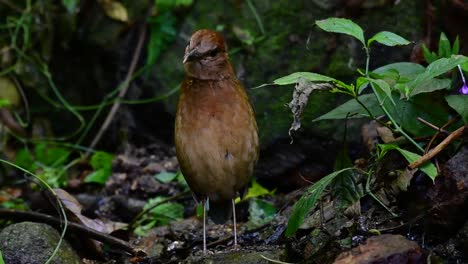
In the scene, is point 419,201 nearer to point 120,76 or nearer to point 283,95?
point 283,95

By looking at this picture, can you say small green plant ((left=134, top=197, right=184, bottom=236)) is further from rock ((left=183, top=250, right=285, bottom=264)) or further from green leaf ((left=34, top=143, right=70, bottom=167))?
rock ((left=183, top=250, right=285, bottom=264))

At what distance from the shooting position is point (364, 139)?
4.64 meters

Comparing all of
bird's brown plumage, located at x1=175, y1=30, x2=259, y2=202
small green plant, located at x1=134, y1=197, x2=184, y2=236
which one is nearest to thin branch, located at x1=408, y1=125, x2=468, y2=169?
bird's brown plumage, located at x1=175, y1=30, x2=259, y2=202

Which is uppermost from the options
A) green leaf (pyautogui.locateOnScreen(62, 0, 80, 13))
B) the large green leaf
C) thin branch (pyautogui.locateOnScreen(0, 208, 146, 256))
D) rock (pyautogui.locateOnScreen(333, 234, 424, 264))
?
green leaf (pyautogui.locateOnScreen(62, 0, 80, 13))

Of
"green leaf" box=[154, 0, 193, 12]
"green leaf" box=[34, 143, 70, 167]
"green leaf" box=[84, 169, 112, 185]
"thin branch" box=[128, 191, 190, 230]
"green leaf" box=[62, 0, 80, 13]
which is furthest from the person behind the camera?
"green leaf" box=[62, 0, 80, 13]

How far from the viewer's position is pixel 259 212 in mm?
5164

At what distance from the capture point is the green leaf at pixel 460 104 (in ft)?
11.7

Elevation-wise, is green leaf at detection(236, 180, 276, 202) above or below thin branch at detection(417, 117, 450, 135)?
below

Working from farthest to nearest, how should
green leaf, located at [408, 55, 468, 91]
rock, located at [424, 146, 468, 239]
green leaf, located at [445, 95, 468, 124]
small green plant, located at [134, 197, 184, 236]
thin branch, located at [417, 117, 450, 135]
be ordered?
small green plant, located at [134, 197, 184, 236]
thin branch, located at [417, 117, 450, 135]
green leaf, located at [445, 95, 468, 124]
rock, located at [424, 146, 468, 239]
green leaf, located at [408, 55, 468, 91]

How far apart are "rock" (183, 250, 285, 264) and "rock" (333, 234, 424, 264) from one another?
0.45 m

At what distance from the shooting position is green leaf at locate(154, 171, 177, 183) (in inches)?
231

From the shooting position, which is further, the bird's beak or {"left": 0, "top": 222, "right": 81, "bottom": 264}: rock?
the bird's beak

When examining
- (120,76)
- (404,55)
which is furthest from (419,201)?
(120,76)

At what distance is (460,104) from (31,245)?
2.33 meters
